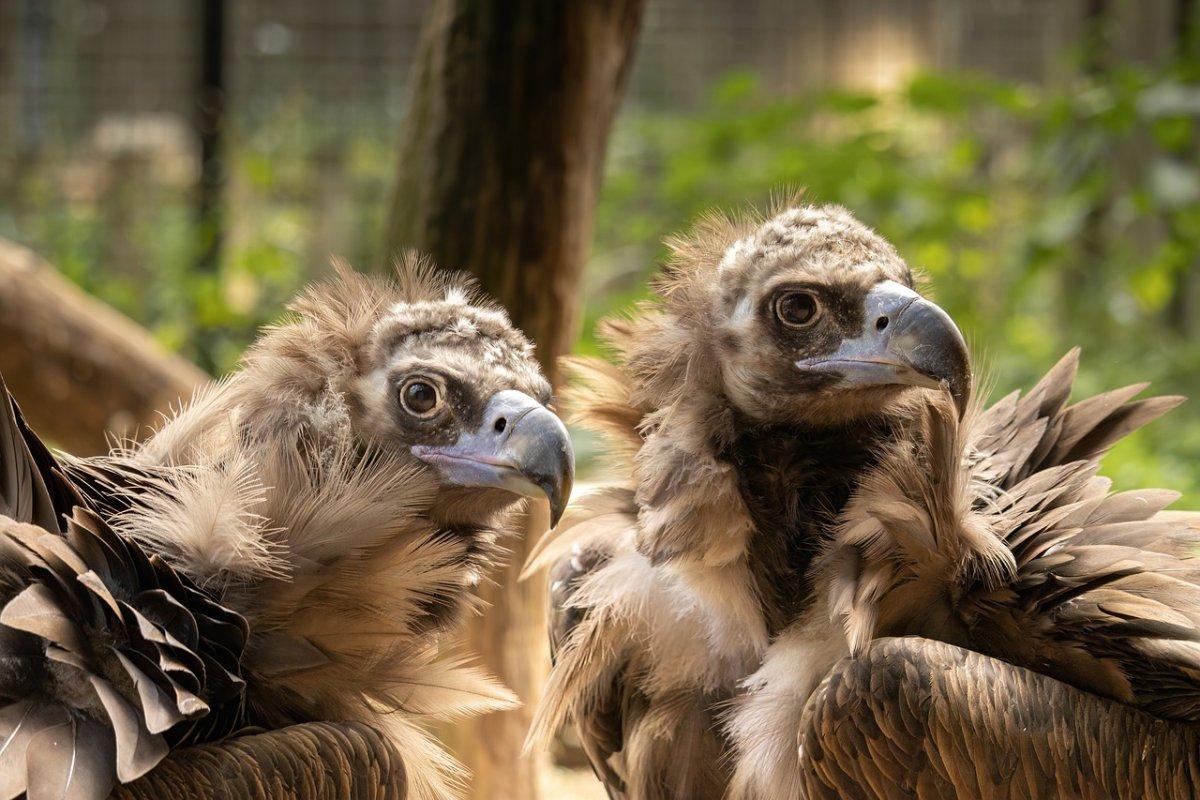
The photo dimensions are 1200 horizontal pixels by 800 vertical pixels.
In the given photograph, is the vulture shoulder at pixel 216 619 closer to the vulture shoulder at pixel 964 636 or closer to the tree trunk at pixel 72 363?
the vulture shoulder at pixel 964 636

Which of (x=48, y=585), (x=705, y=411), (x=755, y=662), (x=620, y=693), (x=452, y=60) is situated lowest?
(x=620, y=693)

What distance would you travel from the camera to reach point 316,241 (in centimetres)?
1092

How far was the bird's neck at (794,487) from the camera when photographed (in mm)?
2842

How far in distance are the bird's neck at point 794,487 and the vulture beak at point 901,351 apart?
20cm

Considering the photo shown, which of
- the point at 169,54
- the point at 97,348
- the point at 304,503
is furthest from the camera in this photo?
the point at 169,54

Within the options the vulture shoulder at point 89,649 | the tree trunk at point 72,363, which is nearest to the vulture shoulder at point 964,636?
the vulture shoulder at point 89,649

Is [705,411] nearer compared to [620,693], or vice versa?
[705,411]

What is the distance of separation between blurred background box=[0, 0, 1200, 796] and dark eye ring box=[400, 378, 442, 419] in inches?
181

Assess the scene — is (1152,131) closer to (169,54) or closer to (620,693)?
(620,693)

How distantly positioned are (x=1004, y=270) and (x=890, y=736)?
963cm

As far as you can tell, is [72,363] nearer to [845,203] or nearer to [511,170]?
[511,170]

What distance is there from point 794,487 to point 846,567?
22cm

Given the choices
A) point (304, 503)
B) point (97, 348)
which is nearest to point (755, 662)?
point (304, 503)

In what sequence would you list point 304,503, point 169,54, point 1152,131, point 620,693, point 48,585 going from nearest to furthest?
point 48,585, point 304,503, point 620,693, point 1152,131, point 169,54
